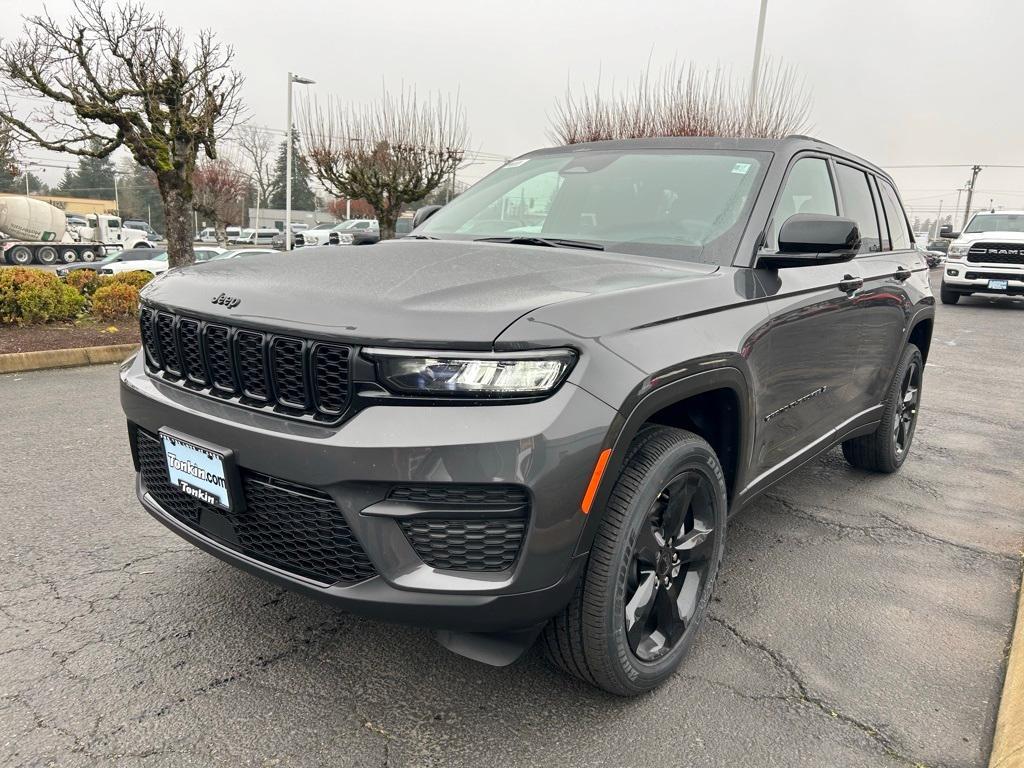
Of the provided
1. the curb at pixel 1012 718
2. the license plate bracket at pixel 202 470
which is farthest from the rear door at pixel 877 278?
the license plate bracket at pixel 202 470

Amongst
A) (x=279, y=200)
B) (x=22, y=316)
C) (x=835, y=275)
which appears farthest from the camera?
(x=279, y=200)

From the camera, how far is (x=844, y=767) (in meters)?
2.01

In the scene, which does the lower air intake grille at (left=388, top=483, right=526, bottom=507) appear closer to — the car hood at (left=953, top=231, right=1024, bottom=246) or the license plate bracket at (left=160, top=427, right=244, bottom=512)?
the license plate bracket at (left=160, top=427, right=244, bottom=512)

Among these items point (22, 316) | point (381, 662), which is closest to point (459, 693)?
point (381, 662)

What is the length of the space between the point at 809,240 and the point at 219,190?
54592 mm

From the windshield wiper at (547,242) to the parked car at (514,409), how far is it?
2 centimetres

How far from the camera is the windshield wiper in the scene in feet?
9.17

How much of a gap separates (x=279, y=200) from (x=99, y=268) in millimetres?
63272

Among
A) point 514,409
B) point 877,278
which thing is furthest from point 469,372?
point 877,278

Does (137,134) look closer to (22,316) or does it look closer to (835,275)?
(22,316)

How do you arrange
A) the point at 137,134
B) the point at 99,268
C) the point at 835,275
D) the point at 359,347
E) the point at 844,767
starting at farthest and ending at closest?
the point at 99,268 → the point at 137,134 → the point at 835,275 → the point at 844,767 → the point at 359,347

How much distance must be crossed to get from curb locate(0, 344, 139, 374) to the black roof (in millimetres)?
5742

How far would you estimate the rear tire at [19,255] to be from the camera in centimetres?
3027

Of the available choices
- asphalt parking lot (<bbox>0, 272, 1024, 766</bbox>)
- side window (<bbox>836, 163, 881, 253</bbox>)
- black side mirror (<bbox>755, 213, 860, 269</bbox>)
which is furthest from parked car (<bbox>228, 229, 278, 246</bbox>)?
black side mirror (<bbox>755, 213, 860, 269</bbox>)
